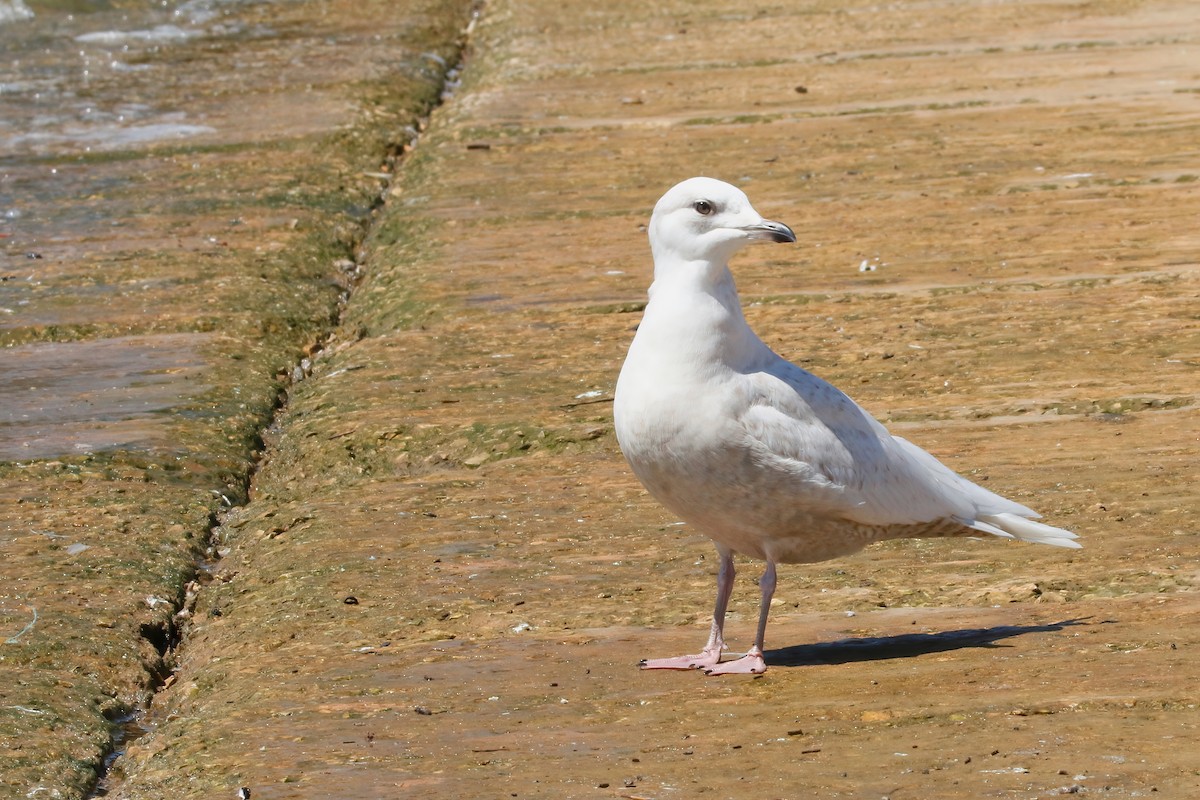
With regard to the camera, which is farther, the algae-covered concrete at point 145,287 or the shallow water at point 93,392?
the shallow water at point 93,392

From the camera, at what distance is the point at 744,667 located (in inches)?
147

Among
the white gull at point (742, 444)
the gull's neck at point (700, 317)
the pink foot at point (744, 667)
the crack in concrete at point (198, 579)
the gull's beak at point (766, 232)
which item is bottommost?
the crack in concrete at point (198, 579)

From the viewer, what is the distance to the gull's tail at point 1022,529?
12.8 ft

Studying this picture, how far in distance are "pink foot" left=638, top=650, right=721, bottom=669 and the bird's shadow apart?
5.3 inches

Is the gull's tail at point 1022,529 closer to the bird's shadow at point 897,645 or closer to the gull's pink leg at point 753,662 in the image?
the bird's shadow at point 897,645

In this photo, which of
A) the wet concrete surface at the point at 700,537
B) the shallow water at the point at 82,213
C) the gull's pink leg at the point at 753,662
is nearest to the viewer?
the wet concrete surface at the point at 700,537

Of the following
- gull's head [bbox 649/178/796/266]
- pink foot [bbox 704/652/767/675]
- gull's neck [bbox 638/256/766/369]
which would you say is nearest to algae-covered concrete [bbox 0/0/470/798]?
pink foot [bbox 704/652/767/675]

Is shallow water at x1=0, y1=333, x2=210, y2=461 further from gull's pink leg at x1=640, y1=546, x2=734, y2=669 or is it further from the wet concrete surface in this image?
gull's pink leg at x1=640, y1=546, x2=734, y2=669

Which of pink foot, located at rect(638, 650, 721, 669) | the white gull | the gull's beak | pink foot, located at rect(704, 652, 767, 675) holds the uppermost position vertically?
the gull's beak

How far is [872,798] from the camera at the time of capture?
3.00 metres

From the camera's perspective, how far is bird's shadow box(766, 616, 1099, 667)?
3.77m

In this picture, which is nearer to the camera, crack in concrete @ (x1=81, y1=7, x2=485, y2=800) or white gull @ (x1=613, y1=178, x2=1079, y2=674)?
white gull @ (x1=613, y1=178, x2=1079, y2=674)

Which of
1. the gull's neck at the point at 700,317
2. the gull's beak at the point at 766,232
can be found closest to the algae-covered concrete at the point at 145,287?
the gull's neck at the point at 700,317

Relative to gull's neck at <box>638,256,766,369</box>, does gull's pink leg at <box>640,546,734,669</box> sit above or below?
below
